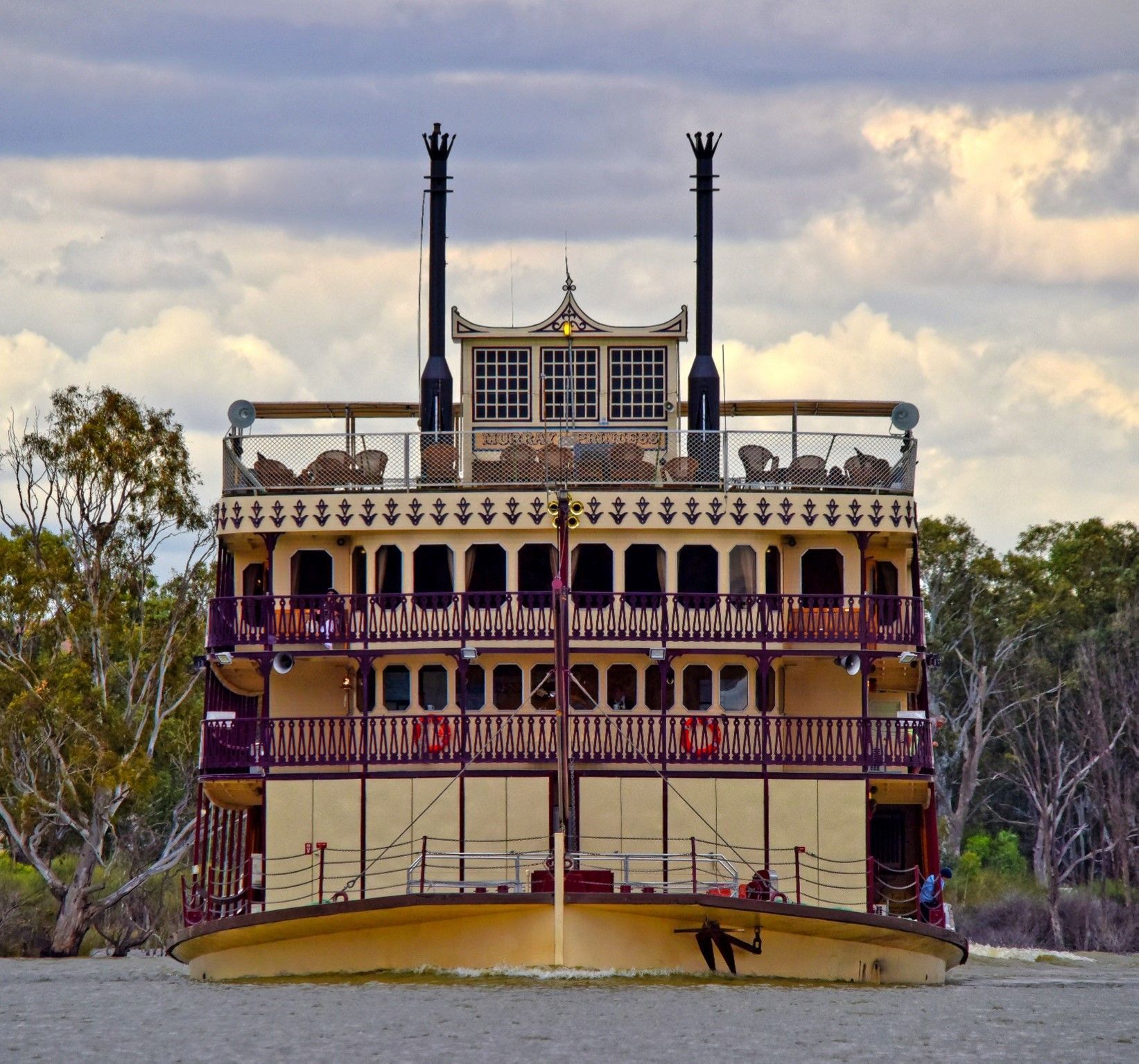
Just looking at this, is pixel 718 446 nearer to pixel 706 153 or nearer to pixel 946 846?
pixel 706 153

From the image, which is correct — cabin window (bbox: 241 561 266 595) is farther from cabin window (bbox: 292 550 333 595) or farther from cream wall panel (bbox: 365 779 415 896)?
cream wall panel (bbox: 365 779 415 896)

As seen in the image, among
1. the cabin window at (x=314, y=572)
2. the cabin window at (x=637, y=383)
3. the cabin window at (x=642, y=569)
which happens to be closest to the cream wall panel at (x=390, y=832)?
the cabin window at (x=314, y=572)

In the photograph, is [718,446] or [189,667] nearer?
[718,446]

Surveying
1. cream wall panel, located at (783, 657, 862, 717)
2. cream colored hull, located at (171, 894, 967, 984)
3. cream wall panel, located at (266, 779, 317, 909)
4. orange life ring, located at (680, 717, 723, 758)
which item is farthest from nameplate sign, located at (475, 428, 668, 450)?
cream colored hull, located at (171, 894, 967, 984)

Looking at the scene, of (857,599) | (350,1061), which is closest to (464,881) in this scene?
(857,599)

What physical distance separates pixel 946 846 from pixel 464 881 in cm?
3568

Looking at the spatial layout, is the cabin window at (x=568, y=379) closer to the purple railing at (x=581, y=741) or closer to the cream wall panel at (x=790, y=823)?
the purple railing at (x=581, y=741)

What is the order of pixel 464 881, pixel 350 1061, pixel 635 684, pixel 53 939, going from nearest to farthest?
pixel 350 1061
pixel 464 881
pixel 635 684
pixel 53 939

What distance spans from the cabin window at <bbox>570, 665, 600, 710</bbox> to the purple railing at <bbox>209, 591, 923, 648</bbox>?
1043 millimetres

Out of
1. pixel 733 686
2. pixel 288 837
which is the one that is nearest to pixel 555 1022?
pixel 288 837

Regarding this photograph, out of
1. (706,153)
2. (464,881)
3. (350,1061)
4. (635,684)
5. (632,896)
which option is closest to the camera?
(350,1061)

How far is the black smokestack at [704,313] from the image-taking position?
144 ft

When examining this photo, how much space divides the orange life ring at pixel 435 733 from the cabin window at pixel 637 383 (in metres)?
7.28

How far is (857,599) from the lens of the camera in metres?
39.4
